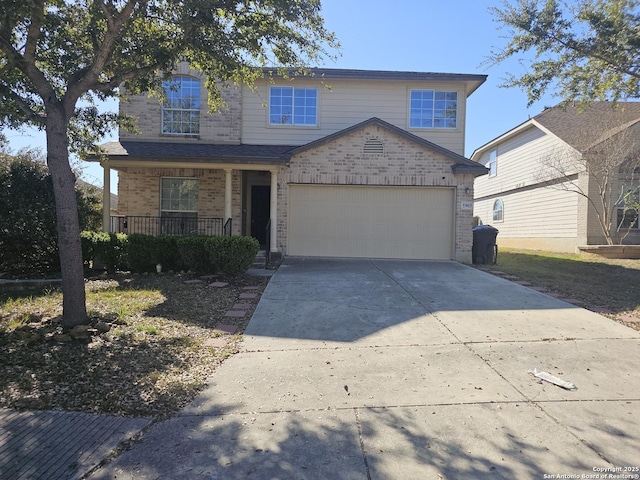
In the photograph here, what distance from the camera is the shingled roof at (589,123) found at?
16516 mm

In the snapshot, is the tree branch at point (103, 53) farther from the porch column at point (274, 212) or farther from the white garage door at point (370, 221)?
the white garage door at point (370, 221)

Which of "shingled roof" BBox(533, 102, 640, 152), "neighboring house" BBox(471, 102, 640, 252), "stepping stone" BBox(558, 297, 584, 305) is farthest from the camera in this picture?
"neighboring house" BBox(471, 102, 640, 252)

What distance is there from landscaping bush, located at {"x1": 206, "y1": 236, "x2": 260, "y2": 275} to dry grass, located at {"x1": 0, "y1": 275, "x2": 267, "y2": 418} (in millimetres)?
1403

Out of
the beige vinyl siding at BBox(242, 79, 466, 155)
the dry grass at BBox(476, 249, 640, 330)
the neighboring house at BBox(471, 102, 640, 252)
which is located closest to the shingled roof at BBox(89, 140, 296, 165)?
the beige vinyl siding at BBox(242, 79, 466, 155)

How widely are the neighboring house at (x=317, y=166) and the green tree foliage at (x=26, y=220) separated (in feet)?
6.35

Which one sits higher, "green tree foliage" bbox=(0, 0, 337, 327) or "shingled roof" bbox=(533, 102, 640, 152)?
"shingled roof" bbox=(533, 102, 640, 152)

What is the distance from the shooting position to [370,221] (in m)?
13.0

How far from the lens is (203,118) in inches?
536

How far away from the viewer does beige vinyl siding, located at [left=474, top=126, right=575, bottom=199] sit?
18.7 meters

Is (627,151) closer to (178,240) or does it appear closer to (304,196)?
(304,196)

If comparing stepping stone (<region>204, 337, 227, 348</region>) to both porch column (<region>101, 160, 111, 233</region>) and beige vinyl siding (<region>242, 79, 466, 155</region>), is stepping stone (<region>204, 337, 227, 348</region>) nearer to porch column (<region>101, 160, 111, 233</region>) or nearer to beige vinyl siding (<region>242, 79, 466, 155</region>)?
porch column (<region>101, 160, 111, 233</region>)

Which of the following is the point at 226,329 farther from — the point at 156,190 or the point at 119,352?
the point at 156,190

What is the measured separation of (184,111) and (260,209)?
4.17 metres

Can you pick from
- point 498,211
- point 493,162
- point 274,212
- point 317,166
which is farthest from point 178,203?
point 493,162
